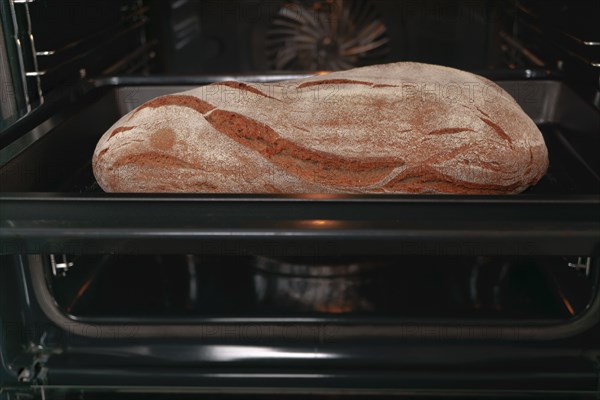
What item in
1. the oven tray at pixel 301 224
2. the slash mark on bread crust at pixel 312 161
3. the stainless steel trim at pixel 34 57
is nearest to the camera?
the oven tray at pixel 301 224

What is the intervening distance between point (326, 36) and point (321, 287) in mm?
814

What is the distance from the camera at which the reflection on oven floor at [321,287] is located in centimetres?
108

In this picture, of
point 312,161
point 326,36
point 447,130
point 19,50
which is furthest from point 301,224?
point 326,36

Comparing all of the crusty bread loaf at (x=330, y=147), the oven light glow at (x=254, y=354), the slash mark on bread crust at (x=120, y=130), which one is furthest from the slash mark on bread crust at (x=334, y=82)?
the oven light glow at (x=254, y=354)

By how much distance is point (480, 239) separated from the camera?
805 mm

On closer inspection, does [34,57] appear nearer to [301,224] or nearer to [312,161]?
[312,161]

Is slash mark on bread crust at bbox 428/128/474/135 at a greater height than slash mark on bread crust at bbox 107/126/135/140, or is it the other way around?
slash mark on bread crust at bbox 428/128/474/135

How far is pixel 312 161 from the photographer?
998 mm

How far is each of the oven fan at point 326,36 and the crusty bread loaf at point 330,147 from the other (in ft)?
2.31

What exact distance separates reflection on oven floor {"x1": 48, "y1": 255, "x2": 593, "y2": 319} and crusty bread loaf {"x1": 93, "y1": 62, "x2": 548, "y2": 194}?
0.20 meters

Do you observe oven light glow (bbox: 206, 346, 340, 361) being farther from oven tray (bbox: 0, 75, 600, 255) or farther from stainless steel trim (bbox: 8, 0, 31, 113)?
stainless steel trim (bbox: 8, 0, 31, 113)

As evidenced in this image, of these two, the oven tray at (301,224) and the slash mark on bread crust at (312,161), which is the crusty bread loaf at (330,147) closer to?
the slash mark on bread crust at (312,161)

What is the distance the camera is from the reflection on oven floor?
108 centimetres

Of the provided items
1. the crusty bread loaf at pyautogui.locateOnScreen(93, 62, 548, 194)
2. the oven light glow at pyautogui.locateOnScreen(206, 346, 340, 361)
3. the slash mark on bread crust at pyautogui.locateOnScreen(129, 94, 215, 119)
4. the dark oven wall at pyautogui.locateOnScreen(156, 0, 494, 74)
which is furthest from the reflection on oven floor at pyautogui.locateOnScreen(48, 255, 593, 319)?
the dark oven wall at pyautogui.locateOnScreen(156, 0, 494, 74)
